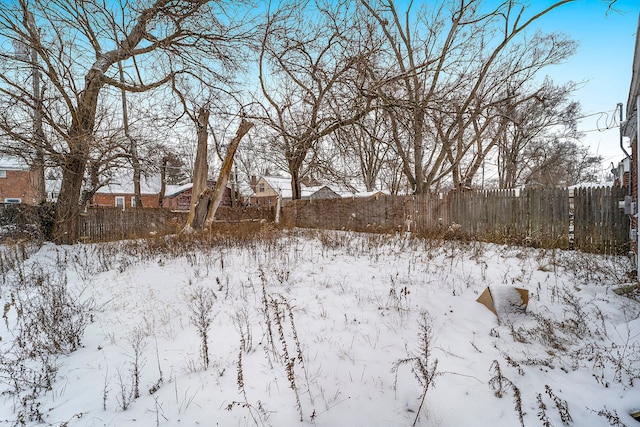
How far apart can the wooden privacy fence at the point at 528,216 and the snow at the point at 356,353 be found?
3105mm

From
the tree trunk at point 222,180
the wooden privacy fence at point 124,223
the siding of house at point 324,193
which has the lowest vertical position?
the wooden privacy fence at point 124,223

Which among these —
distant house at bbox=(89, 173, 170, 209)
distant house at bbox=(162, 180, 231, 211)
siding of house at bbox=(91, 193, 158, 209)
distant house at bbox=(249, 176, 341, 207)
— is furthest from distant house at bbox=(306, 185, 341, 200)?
siding of house at bbox=(91, 193, 158, 209)

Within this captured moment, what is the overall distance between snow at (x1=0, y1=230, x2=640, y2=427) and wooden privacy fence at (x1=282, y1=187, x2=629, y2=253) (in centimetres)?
311

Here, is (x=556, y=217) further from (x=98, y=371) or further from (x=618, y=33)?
(x=98, y=371)

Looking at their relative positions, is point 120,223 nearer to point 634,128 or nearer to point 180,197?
point 634,128

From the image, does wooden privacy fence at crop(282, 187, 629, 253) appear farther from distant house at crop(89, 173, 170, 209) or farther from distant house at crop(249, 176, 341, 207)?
distant house at crop(89, 173, 170, 209)

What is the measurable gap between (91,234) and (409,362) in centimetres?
1398

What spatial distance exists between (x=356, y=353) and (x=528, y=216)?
320 inches

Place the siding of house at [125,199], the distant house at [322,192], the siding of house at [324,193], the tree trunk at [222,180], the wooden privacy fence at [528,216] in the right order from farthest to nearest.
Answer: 1. the siding of house at [324,193]
2. the distant house at [322,192]
3. the siding of house at [125,199]
4. the tree trunk at [222,180]
5. the wooden privacy fence at [528,216]

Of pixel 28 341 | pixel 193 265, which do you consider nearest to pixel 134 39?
pixel 193 265

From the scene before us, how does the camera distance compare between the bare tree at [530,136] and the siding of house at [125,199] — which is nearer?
the bare tree at [530,136]

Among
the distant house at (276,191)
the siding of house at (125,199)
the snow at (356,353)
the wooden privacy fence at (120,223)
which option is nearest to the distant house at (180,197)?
the siding of house at (125,199)

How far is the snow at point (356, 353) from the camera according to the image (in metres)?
2.21

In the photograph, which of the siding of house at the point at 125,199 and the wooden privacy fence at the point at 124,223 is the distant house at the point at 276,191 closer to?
the siding of house at the point at 125,199
